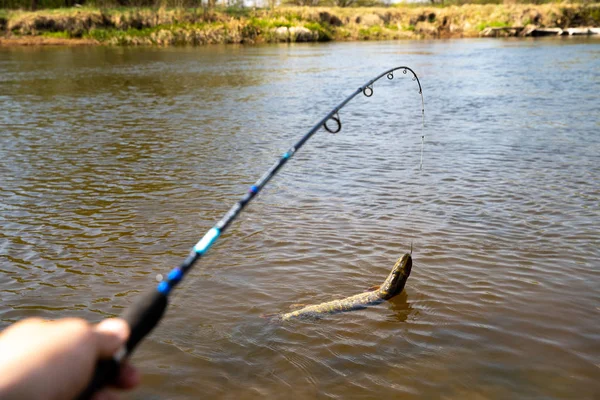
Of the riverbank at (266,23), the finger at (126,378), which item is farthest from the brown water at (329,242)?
the riverbank at (266,23)

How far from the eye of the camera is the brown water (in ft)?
12.3

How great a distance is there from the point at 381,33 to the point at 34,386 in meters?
62.2

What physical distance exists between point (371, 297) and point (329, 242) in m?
1.38

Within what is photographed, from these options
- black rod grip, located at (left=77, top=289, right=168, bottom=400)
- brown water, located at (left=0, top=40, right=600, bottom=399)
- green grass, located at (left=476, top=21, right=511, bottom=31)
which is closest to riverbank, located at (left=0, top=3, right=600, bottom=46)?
green grass, located at (left=476, top=21, right=511, bottom=31)

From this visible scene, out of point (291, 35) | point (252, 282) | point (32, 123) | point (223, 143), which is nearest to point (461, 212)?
point (252, 282)

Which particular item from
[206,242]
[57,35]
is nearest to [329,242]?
[206,242]

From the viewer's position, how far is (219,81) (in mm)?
21234

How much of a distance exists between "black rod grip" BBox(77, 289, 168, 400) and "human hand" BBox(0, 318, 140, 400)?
0.02 metres

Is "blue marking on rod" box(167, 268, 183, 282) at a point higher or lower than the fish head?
higher

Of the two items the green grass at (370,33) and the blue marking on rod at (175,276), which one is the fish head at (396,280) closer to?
the blue marking on rod at (175,276)

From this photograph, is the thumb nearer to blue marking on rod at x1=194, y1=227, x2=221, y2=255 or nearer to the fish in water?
blue marking on rod at x1=194, y1=227, x2=221, y2=255

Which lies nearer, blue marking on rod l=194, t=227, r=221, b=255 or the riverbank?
blue marking on rod l=194, t=227, r=221, b=255

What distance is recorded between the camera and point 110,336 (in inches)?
46.4

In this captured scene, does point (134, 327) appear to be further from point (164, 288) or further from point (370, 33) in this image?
point (370, 33)
